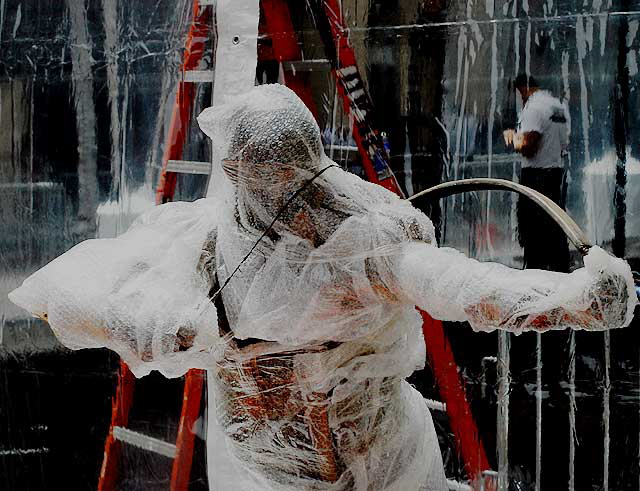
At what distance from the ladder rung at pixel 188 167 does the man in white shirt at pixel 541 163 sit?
25.4 inches

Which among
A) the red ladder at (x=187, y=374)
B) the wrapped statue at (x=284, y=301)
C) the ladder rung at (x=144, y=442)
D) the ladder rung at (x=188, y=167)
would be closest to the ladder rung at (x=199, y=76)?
the red ladder at (x=187, y=374)

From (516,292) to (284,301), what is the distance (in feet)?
1.19

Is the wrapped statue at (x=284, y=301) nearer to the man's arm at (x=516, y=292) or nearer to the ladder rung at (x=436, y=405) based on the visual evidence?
the man's arm at (x=516, y=292)

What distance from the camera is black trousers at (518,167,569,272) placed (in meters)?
1.79

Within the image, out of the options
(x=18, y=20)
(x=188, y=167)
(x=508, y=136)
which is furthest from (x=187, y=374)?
(x=18, y=20)

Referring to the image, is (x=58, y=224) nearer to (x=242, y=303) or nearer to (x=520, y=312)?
(x=242, y=303)

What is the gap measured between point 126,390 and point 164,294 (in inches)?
35.2

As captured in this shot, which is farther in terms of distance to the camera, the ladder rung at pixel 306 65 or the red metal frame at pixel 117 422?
the red metal frame at pixel 117 422

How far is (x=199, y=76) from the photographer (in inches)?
80.7

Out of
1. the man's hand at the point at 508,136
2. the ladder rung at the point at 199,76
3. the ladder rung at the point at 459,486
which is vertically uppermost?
the ladder rung at the point at 199,76

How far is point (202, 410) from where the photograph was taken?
2209 millimetres

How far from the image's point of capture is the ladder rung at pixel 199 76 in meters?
2.04

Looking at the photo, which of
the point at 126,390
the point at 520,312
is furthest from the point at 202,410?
the point at 520,312

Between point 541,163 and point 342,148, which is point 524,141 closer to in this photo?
point 541,163
